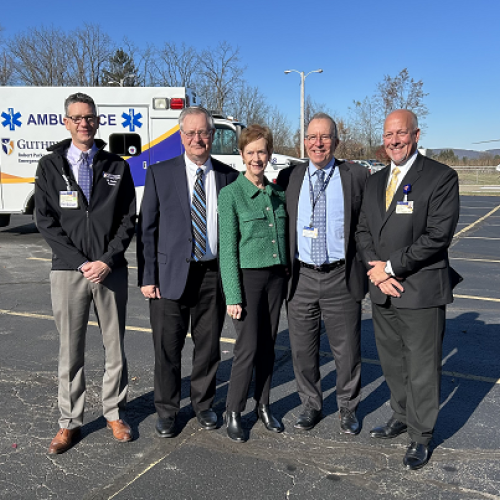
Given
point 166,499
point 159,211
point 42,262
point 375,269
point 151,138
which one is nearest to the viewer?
point 166,499

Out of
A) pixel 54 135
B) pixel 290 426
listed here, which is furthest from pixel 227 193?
pixel 54 135

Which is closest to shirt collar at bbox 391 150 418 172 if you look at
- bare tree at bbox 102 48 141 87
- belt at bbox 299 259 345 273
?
belt at bbox 299 259 345 273

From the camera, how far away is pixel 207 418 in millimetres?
3631

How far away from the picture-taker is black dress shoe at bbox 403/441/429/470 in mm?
3100

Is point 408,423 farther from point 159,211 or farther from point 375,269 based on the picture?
point 159,211

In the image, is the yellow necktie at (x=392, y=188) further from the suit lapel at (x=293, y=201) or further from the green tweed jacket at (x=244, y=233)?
the green tweed jacket at (x=244, y=233)

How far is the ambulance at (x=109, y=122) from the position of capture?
11016mm

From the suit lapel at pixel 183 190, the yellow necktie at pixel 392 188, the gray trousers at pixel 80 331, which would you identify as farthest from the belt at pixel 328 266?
the gray trousers at pixel 80 331

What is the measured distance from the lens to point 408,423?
3283mm

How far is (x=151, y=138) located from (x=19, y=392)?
25.7 feet

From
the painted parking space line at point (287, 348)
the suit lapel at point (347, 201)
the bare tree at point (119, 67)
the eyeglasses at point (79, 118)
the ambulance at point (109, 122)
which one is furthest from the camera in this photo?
the bare tree at point (119, 67)

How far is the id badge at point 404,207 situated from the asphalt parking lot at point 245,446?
1.53 m

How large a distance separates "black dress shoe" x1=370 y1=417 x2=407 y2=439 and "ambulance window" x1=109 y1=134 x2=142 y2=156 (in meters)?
8.95

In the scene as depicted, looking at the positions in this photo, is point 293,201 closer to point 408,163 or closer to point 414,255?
point 408,163
